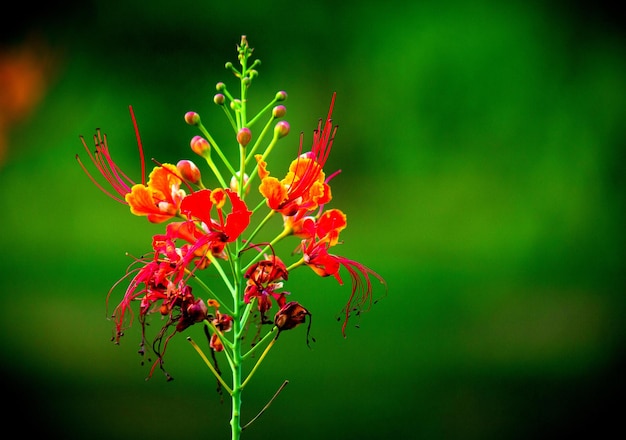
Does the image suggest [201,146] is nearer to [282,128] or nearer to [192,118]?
[192,118]

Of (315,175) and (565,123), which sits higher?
(565,123)

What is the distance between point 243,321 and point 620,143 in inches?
111

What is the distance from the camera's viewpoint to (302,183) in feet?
4.29

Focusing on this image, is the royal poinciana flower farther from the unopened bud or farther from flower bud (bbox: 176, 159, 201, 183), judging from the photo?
flower bud (bbox: 176, 159, 201, 183)

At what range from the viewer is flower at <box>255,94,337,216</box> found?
1.28 m

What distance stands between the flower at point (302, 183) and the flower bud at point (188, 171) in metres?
0.13

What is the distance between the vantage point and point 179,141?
3.45 m

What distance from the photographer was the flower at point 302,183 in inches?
50.5

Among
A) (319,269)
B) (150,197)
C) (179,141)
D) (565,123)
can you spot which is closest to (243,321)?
(319,269)

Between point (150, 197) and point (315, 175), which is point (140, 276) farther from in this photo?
point (315, 175)

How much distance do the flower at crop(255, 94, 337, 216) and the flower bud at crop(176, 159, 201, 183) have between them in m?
0.13

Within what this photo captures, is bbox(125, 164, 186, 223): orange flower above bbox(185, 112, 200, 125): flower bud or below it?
below

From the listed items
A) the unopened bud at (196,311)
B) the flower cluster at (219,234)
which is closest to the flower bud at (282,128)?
the flower cluster at (219,234)

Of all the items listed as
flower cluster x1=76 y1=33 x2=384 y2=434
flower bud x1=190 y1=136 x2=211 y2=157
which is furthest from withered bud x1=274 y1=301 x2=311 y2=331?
flower bud x1=190 y1=136 x2=211 y2=157
